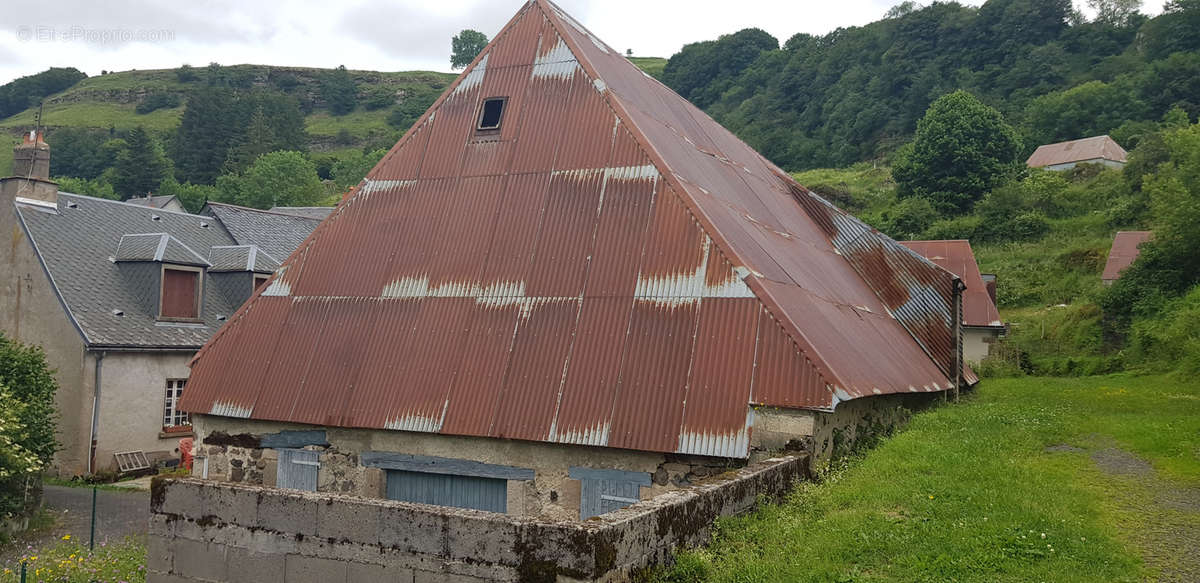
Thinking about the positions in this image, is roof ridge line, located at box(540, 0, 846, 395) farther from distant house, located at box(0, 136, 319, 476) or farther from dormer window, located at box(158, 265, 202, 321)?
dormer window, located at box(158, 265, 202, 321)

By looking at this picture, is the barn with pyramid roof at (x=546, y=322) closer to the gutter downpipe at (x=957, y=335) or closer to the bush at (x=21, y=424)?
the gutter downpipe at (x=957, y=335)

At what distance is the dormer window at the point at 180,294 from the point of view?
2392 centimetres

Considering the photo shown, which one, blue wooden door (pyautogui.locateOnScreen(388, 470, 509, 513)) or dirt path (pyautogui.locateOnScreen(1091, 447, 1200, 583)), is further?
blue wooden door (pyautogui.locateOnScreen(388, 470, 509, 513))

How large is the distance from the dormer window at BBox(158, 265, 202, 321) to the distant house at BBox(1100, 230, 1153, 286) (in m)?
39.1

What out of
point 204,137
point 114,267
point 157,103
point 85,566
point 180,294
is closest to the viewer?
point 85,566

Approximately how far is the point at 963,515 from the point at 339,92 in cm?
14951

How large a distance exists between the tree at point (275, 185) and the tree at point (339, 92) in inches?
2651

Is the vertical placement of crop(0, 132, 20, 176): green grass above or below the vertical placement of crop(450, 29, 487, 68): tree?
below

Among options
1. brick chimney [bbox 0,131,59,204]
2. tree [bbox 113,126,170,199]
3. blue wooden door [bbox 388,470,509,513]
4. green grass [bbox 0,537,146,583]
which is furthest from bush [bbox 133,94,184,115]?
blue wooden door [bbox 388,470,509,513]

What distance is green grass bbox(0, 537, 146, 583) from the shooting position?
1054 cm

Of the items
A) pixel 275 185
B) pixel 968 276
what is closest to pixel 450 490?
pixel 968 276

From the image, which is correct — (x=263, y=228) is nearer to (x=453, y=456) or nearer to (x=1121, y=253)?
(x=453, y=456)

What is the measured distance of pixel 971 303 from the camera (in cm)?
3362

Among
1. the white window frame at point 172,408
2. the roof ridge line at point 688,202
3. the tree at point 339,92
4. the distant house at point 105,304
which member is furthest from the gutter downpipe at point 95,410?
the tree at point 339,92
